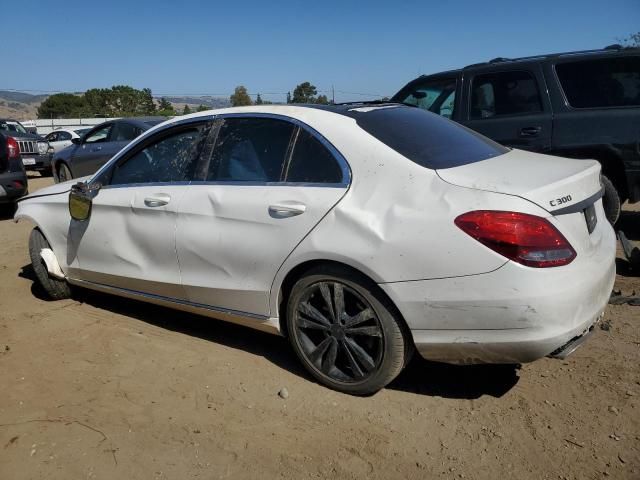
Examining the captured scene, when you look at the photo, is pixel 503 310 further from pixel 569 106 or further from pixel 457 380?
pixel 569 106

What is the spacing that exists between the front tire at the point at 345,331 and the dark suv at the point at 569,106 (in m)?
3.50

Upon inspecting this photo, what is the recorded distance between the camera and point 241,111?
3656 mm

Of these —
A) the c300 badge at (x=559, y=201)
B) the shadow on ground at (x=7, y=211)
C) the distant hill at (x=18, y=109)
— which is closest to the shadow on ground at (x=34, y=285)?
the shadow on ground at (x=7, y=211)

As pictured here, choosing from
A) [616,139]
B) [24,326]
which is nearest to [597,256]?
[616,139]

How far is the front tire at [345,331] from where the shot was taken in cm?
287

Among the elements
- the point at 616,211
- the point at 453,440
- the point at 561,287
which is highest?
the point at 561,287

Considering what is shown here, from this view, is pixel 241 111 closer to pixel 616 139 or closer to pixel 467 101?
pixel 467 101

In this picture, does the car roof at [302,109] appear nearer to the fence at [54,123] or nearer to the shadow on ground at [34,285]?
the shadow on ground at [34,285]

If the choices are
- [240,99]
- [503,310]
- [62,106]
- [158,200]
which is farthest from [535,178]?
[62,106]

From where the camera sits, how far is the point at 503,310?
100 inches

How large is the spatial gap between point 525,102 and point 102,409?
4885 mm

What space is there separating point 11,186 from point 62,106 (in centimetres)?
5426

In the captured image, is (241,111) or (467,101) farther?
(467,101)

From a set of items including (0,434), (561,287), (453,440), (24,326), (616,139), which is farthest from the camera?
(616,139)
